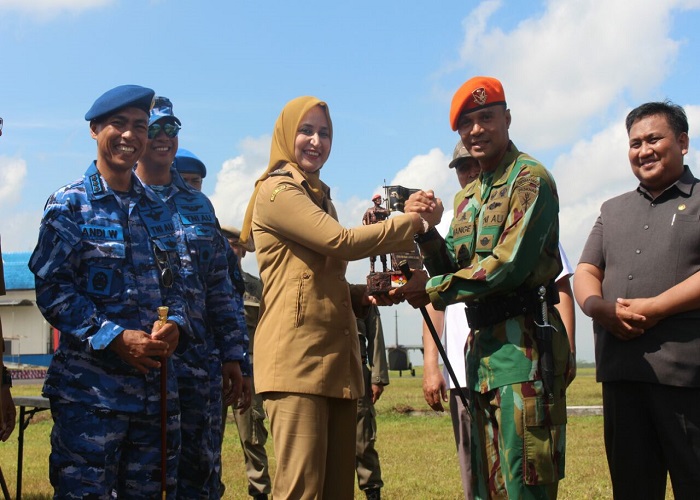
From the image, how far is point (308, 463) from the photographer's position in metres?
3.99

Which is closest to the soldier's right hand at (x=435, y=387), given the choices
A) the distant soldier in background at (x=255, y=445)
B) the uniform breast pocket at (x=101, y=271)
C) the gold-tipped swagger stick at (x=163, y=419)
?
the gold-tipped swagger stick at (x=163, y=419)

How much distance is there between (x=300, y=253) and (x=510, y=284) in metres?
1.07

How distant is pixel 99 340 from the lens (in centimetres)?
378

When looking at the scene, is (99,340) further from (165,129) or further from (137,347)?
(165,129)

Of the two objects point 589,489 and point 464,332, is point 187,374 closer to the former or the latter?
point 464,332

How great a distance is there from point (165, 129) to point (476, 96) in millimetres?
2449

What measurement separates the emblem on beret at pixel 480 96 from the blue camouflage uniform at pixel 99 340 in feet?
5.78

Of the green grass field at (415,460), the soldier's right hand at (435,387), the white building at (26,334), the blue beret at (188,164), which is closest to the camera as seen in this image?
the soldier's right hand at (435,387)

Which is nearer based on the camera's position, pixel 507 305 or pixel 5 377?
pixel 507 305

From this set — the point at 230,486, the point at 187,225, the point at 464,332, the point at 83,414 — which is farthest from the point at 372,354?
the point at 83,414

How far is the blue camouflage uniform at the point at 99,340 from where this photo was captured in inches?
150

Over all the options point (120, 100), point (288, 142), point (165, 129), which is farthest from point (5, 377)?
point (165, 129)

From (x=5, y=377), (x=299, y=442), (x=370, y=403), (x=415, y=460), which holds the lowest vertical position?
(x=415, y=460)

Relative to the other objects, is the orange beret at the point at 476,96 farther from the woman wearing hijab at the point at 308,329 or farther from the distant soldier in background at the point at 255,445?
the distant soldier in background at the point at 255,445
